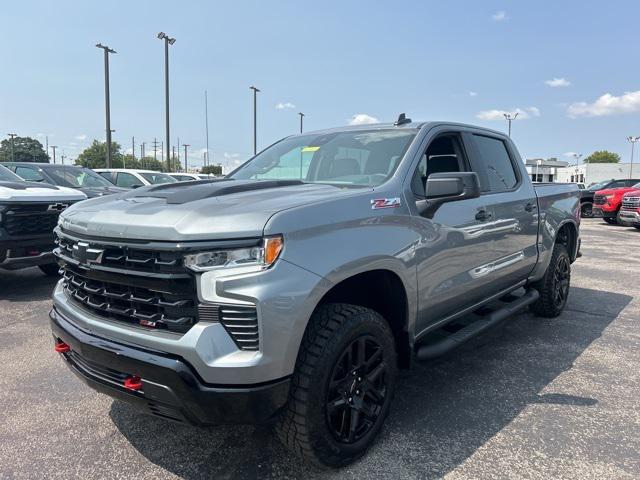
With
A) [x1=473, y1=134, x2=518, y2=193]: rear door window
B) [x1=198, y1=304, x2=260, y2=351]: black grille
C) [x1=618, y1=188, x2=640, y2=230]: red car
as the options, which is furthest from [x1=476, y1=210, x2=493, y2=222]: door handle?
[x1=618, y1=188, x2=640, y2=230]: red car

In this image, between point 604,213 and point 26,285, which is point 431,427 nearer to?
point 26,285

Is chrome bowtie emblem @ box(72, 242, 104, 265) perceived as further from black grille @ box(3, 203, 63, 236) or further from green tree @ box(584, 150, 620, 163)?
green tree @ box(584, 150, 620, 163)

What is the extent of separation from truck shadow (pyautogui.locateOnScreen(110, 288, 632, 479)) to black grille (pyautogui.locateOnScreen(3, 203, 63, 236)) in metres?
3.42

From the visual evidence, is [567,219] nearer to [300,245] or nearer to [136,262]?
[300,245]

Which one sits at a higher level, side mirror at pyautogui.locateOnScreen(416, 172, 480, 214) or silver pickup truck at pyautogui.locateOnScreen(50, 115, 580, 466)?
side mirror at pyautogui.locateOnScreen(416, 172, 480, 214)

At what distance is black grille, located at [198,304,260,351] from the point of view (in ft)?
6.60

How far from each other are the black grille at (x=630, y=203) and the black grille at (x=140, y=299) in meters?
17.1

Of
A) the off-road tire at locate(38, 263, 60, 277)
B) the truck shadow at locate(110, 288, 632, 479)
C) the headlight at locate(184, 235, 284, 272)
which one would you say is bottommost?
the truck shadow at locate(110, 288, 632, 479)

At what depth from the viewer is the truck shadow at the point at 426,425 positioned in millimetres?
2523

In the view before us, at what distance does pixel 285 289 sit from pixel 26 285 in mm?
5952

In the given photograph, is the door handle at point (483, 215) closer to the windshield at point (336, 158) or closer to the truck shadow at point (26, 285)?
the windshield at point (336, 158)

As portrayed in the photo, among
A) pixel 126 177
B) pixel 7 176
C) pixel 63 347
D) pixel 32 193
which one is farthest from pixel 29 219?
pixel 126 177

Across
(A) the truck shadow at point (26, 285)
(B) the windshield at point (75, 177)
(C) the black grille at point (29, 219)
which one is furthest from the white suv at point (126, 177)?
(C) the black grille at point (29, 219)

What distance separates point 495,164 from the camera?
4234 millimetres
